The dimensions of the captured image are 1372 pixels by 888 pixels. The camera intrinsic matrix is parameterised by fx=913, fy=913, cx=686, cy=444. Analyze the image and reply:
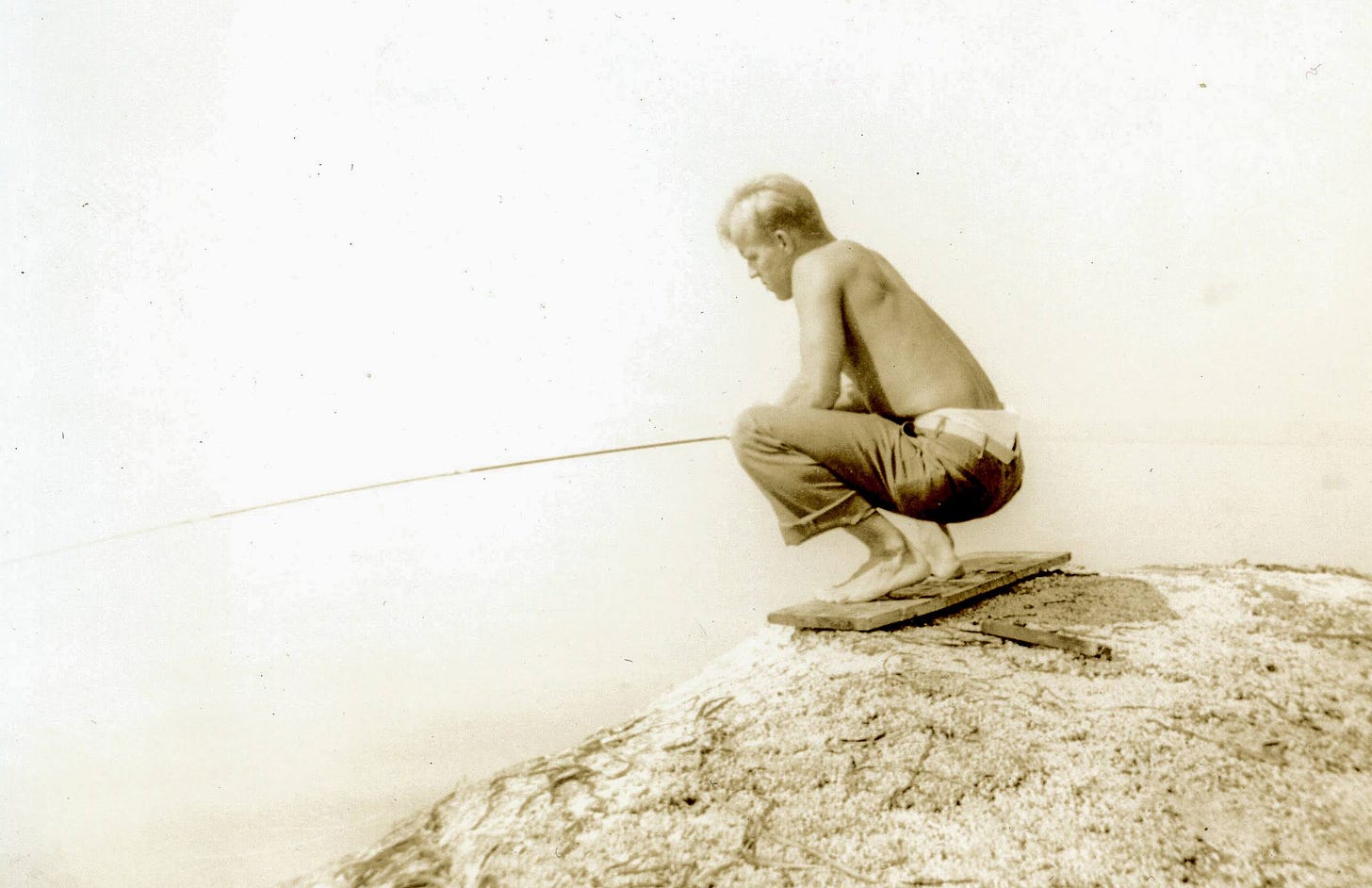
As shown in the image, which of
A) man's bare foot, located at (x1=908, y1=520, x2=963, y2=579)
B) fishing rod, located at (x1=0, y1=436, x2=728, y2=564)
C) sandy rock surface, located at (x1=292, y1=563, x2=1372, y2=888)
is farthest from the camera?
fishing rod, located at (x1=0, y1=436, x2=728, y2=564)

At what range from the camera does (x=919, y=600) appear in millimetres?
2076

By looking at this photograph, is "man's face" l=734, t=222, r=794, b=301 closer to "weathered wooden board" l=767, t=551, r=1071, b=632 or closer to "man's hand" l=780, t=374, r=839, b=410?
"man's hand" l=780, t=374, r=839, b=410

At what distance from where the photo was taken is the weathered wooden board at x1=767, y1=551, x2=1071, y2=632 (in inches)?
80.0

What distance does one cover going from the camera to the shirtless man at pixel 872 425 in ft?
7.04

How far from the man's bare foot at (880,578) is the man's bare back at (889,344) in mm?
349

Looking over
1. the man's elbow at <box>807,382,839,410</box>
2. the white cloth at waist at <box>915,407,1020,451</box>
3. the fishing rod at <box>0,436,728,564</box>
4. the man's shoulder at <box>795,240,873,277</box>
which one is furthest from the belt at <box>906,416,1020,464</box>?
the fishing rod at <box>0,436,728,564</box>

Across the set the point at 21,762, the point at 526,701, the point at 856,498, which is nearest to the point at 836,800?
the point at 856,498

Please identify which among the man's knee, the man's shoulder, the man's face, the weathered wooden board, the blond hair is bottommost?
the weathered wooden board

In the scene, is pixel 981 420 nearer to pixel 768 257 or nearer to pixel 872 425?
pixel 872 425

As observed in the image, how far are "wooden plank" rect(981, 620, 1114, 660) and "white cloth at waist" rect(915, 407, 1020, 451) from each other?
0.44 metres

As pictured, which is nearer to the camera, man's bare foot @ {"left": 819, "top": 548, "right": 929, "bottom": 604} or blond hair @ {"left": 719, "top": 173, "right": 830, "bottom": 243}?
man's bare foot @ {"left": 819, "top": 548, "right": 929, "bottom": 604}

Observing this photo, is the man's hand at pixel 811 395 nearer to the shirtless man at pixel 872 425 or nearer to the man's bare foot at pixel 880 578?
the shirtless man at pixel 872 425

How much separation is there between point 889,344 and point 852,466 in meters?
0.32

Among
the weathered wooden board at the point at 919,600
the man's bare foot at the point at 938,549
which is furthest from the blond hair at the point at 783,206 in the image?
the weathered wooden board at the point at 919,600
